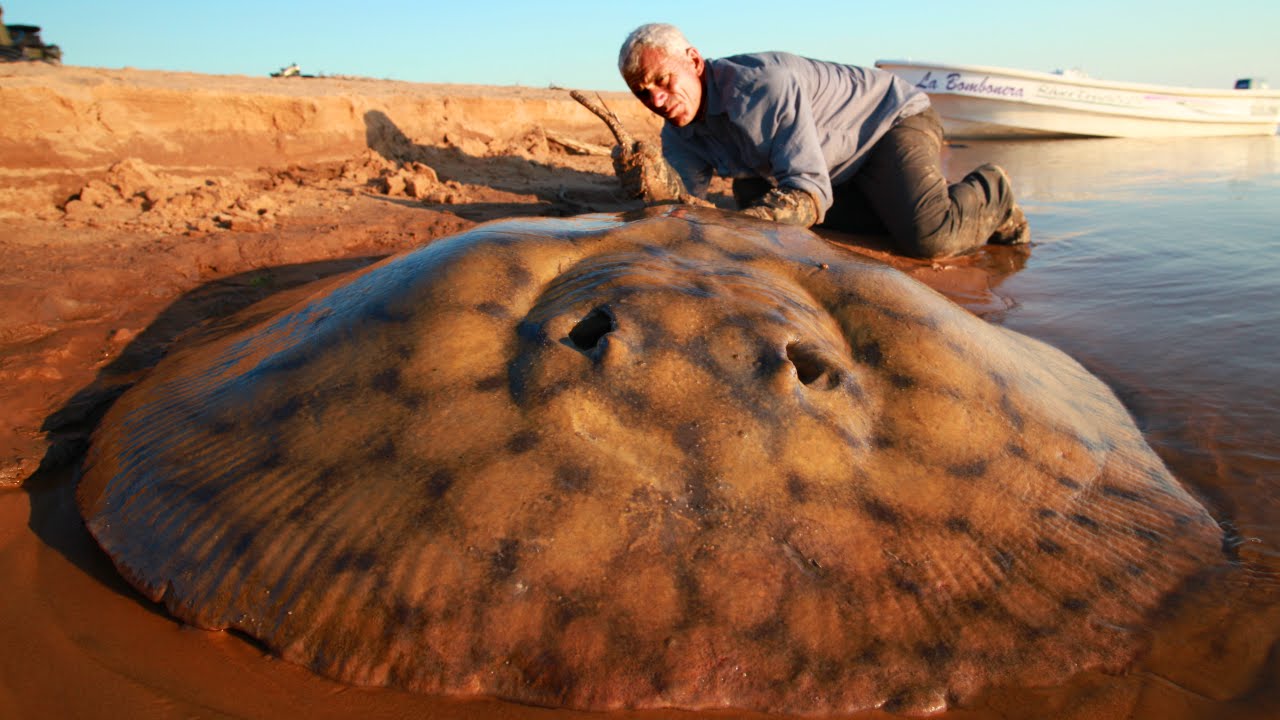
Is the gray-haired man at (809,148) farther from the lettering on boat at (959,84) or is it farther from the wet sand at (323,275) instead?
the lettering on boat at (959,84)

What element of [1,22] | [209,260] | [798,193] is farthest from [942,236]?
[1,22]

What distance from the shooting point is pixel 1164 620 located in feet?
4.95

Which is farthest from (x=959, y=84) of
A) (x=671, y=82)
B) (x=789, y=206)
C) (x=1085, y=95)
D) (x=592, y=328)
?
(x=592, y=328)

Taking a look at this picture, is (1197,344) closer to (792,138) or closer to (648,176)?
(792,138)

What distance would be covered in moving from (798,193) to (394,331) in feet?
9.34

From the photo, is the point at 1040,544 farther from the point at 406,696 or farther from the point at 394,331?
the point at 394,331

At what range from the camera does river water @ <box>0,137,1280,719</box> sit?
1.36 metres

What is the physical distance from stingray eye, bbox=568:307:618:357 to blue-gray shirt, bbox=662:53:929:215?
267 centimetres

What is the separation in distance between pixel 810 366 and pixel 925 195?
11.5 ft

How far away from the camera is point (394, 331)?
1.84 m

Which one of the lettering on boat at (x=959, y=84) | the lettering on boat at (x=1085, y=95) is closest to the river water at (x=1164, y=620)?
the lettering on boat at (x=959, y=84)

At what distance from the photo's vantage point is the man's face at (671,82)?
4.20 m

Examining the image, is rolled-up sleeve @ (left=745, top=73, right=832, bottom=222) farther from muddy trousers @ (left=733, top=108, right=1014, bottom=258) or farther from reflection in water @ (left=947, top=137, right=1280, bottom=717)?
reflection in water @ (left=947, top=137, right=1280, bottom=717)

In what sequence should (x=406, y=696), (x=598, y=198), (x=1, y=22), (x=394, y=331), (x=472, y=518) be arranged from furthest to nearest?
(x=1, y=22) → (x=598, y=198) → (x=394, y=331) → (x=472, y=518) → (x=406, y=696)
